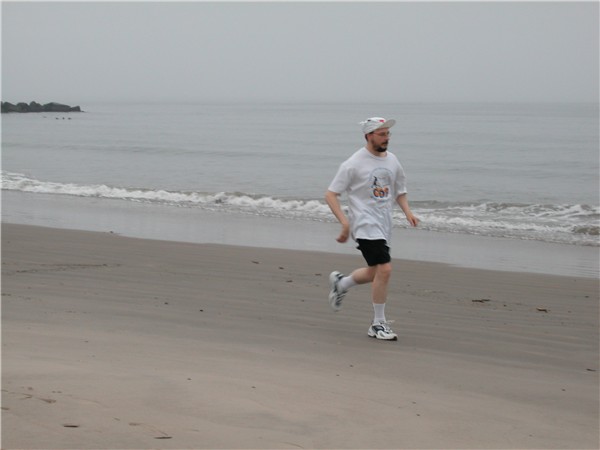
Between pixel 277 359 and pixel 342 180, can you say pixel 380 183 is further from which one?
pixel 277 359

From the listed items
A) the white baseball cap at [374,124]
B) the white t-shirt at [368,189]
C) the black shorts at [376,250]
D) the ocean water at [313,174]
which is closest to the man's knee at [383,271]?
the black shorts at [376,250]

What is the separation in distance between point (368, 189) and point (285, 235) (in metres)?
7.82

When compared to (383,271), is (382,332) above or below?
below

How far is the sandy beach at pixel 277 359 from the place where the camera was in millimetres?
3664

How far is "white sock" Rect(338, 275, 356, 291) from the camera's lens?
6.86 meters

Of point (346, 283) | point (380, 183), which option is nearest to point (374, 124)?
point (380, 183)

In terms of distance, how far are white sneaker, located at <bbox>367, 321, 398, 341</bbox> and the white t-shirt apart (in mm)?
652

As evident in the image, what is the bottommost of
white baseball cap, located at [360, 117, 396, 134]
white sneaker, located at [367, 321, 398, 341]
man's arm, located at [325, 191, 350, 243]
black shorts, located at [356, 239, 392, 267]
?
white sneaker, located at [367, 321, 398, 341]

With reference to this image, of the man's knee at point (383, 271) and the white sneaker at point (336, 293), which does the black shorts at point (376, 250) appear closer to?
the man's knee at point (383, 271)

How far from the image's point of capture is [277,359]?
17.6 feet

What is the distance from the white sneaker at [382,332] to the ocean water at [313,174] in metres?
9.23

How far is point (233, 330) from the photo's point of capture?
6.29 m

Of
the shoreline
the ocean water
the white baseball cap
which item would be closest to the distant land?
the ocean water

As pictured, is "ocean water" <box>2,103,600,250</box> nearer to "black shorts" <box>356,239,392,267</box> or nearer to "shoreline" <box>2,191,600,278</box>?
"shoreline" <box>2,191,600,278</box>
